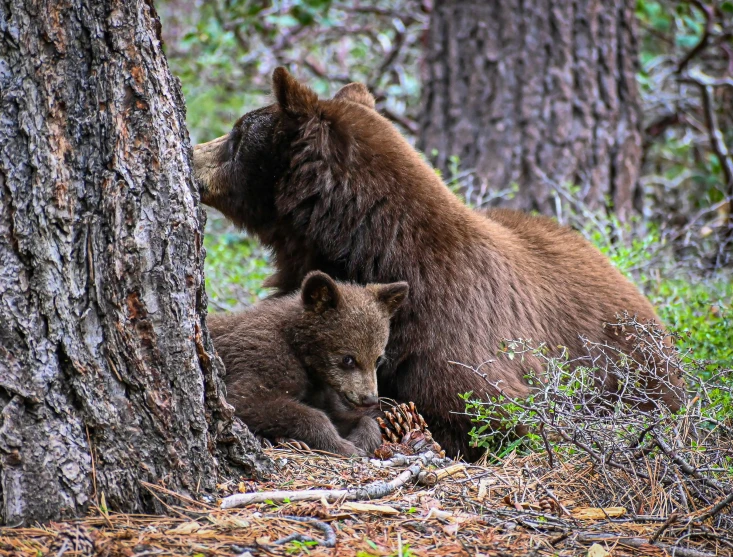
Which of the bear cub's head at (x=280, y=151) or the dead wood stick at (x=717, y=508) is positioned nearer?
the dead wood stick at (x=717, y=508)

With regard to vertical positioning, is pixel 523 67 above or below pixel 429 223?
above

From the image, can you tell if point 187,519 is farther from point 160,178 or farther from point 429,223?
Result: point 429,223

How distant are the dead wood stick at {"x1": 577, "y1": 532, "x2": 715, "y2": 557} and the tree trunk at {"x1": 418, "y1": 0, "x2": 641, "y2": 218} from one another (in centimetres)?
538

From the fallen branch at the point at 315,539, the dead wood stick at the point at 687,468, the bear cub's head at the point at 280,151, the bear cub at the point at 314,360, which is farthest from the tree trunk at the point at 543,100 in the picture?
the fallen branch at the point at 315,539

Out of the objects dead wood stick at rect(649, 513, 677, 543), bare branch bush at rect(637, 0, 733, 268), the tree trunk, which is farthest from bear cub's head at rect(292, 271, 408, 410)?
bare branch bush at rect(637, 0, 733, 268)

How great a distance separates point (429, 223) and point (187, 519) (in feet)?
7.15

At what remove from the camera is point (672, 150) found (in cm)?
1228

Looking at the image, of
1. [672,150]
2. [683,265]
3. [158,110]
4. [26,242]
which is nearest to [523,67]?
[683,265]

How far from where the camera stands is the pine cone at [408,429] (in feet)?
13.1

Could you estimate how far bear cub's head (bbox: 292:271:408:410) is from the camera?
4.05 metres

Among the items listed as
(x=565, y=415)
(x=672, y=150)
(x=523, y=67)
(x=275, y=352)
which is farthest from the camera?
(x=672, y=150)

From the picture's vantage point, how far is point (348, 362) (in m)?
4.07

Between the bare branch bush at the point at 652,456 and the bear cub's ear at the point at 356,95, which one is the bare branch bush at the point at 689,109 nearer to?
the bear cub's ear at the point at 356,95

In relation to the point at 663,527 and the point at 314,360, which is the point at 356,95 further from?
the point at 663,527
